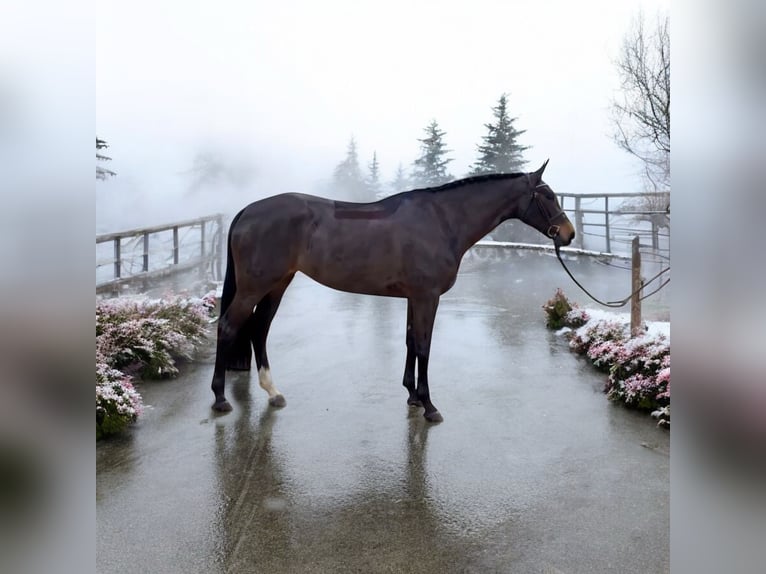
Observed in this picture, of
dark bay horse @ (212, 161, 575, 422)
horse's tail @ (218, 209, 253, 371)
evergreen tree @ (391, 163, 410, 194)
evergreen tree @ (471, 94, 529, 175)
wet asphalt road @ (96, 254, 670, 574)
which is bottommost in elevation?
wet asphalt road @ (96, 254, 670, 574)

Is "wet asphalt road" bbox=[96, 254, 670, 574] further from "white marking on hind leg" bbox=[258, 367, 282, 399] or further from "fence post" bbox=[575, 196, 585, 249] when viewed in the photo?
"fence post" bbox=[575, 196, 585, 249]

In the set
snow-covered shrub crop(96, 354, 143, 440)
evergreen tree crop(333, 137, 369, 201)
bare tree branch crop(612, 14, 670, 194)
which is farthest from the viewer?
evergreen tree crop(333, 137, 369, 201)

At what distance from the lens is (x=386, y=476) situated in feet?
7.88

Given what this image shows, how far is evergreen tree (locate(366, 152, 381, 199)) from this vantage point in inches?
438

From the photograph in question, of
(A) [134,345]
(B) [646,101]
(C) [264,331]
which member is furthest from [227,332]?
(B) [646,101]

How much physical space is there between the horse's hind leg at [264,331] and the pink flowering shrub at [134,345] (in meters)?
0.77

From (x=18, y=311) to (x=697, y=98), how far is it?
818mm

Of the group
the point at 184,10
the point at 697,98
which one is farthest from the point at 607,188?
the point at 697,98

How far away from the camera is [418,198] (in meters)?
3.31

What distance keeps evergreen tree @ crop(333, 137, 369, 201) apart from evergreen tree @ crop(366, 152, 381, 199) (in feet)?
0.47

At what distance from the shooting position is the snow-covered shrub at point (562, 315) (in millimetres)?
5312

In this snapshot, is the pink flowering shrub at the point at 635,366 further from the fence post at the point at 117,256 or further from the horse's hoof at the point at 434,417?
the fence post at the point at 117,256

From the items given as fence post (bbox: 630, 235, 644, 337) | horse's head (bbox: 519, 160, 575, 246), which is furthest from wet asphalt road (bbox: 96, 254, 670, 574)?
horse's head (bbox: 519, 160, 575, 246)

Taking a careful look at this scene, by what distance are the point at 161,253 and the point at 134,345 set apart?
17.1 feet
